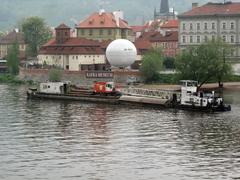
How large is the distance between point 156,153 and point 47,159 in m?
7.58

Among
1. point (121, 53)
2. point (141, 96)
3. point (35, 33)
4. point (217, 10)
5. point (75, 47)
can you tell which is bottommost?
point (141, 96)

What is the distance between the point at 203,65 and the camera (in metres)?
104

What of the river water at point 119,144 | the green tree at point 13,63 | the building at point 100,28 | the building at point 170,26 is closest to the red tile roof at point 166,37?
the building at point 100,28

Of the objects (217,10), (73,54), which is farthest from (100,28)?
(217,10)

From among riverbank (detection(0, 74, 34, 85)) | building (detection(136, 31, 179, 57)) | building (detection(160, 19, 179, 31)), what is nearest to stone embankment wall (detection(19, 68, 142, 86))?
riverbank (detection(0, 74, 34, 85))

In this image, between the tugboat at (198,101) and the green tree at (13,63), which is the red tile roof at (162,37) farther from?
the tugboat at (198,101)

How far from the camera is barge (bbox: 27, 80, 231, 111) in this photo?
7681cm

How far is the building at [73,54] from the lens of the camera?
14162 cm

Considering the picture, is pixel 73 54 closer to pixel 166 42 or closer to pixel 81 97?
pixel 166 42

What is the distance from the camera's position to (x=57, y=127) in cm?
6228

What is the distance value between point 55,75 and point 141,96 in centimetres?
4170

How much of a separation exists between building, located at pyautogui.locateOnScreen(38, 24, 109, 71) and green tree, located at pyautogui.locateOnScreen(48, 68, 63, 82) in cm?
1008

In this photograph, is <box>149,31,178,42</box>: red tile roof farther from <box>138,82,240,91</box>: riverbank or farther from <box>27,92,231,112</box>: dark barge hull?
<box>27,92,231,112</box>: dark barge hull

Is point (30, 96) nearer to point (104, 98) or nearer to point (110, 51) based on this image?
point (104, 98)
